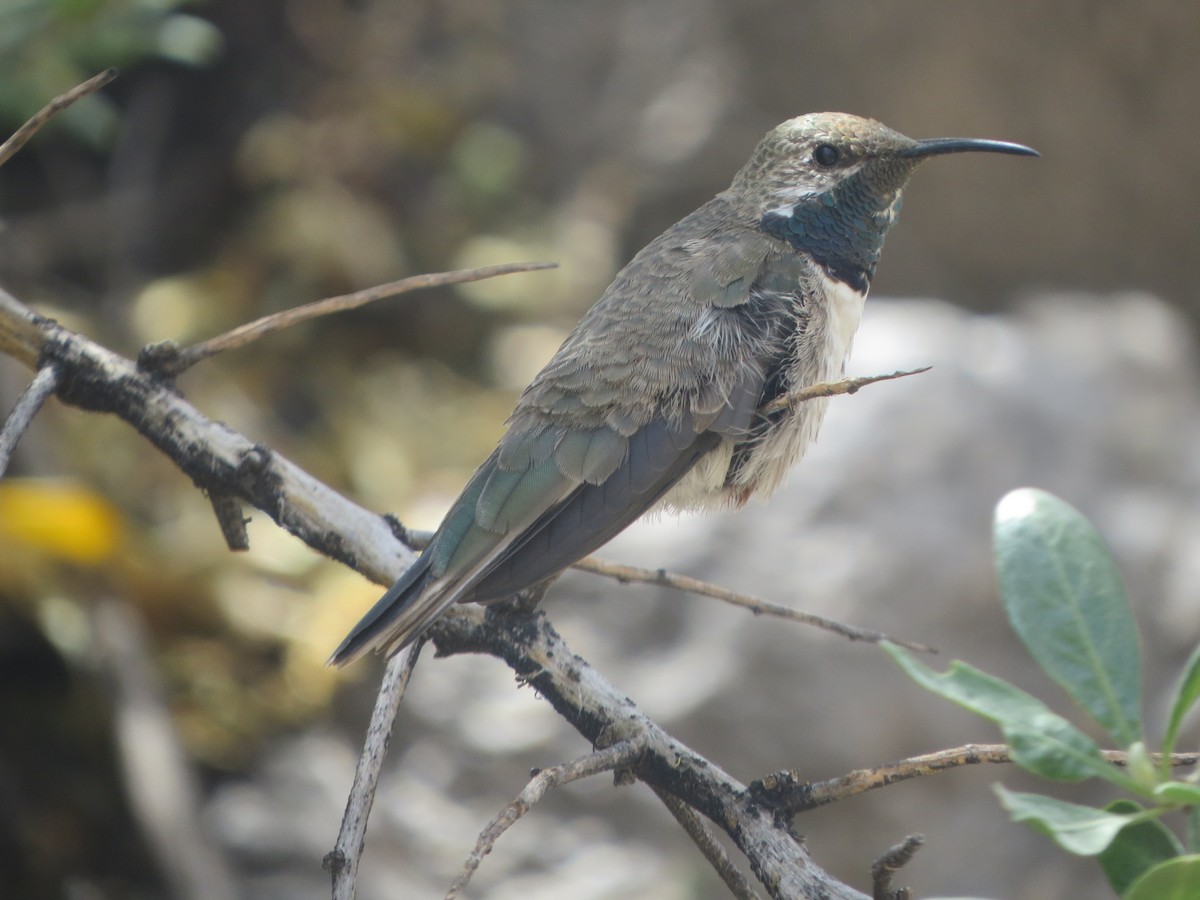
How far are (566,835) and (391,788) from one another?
0.79 m

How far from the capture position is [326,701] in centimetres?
552

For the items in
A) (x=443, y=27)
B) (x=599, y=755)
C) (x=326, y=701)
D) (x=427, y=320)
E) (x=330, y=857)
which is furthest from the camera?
(x=443, y=27)

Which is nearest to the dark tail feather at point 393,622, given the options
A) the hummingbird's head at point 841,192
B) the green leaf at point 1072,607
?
the green leaf at point 1072,607

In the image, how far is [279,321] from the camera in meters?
1.97

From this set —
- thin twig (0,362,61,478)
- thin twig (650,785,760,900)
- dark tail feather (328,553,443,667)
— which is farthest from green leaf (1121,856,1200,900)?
thin twig (0,362,61,478)

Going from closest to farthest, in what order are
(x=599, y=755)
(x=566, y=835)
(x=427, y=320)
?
(x=599, y=755), (x=566, y=835), (x=427, y=320)

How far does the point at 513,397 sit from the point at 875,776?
5147 millimetres

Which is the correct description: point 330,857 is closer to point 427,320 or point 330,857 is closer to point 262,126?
point 427,320

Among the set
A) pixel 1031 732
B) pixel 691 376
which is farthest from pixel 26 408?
pixel 1031 732

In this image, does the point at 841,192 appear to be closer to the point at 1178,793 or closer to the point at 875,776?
the point at 875,776

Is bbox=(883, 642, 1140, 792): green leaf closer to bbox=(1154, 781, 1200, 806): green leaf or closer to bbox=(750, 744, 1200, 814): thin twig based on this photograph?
bbox=(1154, 781, 1200, 806): green leaf

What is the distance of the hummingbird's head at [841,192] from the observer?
2938 mm

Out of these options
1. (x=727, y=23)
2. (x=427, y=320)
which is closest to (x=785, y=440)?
(x=427, y=320)

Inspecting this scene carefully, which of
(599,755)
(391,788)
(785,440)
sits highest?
(391,788)
